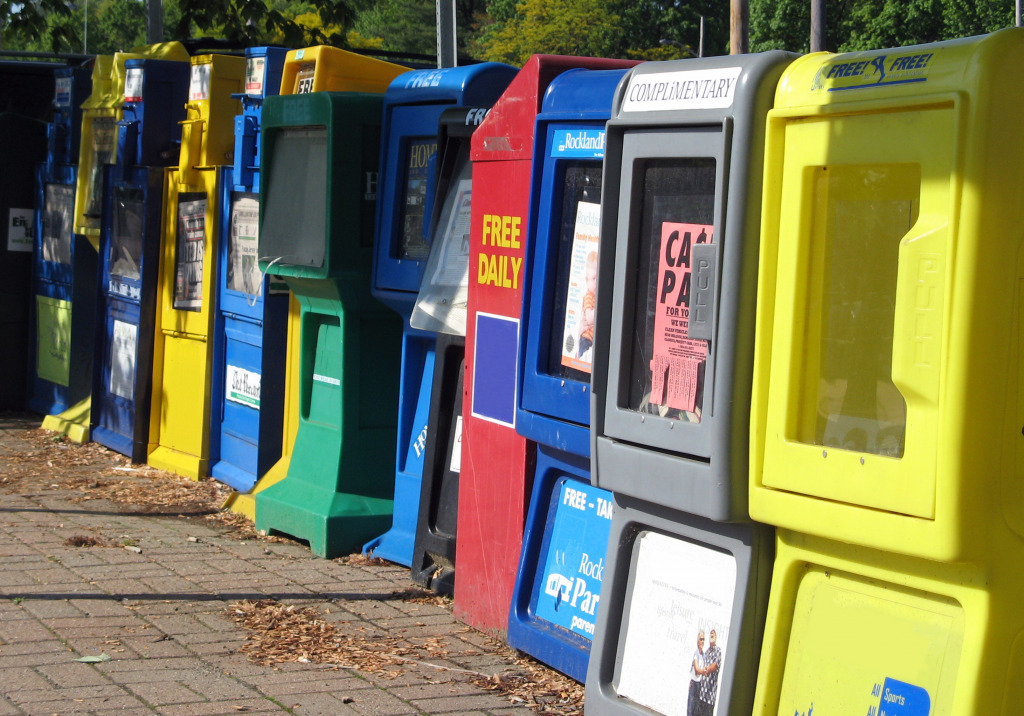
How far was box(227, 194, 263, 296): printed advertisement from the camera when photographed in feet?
22.4

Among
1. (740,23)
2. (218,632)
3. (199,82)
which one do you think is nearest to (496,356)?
(218,632)

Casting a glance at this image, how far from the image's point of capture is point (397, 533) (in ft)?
17.9

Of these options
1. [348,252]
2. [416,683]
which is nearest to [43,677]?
[416,683]

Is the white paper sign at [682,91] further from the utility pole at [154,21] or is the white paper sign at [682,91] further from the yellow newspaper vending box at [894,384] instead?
the utility pole at [154,21]

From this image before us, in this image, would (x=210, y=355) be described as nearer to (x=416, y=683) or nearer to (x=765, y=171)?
(x=416, y=683)

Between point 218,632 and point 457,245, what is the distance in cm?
171

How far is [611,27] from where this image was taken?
199ft

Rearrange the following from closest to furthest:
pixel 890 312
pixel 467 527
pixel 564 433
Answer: pixel 890 312, pixel 564 433, pixel 467 527

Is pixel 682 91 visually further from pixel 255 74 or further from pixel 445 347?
pixel 255 74

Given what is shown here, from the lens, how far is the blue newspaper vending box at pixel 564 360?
3.80m

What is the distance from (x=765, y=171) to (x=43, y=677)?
2.68 metres

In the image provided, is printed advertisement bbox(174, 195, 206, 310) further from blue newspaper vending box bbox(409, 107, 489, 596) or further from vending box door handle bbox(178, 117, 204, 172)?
blue newspaper vending box bbox(409, 107, 489, 596)

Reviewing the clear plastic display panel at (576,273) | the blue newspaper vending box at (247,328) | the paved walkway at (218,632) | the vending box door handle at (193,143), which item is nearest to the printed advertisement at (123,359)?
the blue newspaper vending box at (247,328)

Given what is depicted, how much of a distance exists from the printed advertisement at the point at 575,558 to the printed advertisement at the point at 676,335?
75 centimetres
